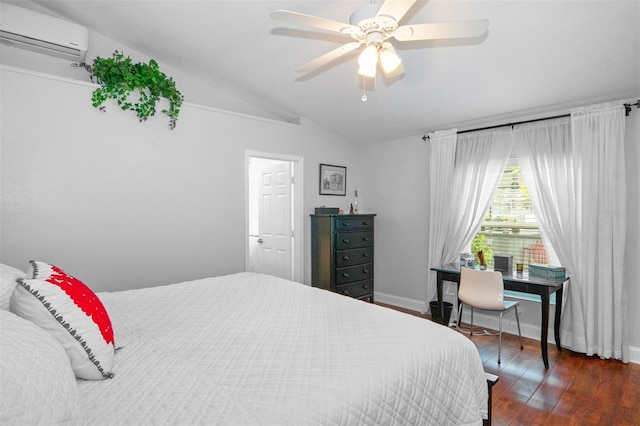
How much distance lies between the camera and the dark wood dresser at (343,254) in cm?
412

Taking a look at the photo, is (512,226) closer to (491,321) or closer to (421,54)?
(491,321)

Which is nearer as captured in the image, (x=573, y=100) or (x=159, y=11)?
(x=159, y=11)

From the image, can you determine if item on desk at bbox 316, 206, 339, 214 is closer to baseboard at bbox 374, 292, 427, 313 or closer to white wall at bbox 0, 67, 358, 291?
white wall at bbox 0, 67, 358, 291

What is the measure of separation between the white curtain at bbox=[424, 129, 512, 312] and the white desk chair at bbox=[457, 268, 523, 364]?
2.61 feet

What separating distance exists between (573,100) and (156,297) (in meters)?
3.73

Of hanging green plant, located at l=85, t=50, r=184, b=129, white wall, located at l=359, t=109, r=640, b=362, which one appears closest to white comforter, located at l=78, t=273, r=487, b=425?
hanging green plant, located at l=85, t=50, r=184, b=129

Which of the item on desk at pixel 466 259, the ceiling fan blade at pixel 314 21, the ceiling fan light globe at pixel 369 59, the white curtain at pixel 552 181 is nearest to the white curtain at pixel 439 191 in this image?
the item on desk at pixel 466 259

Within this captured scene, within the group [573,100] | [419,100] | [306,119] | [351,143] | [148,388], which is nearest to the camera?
[148,388]

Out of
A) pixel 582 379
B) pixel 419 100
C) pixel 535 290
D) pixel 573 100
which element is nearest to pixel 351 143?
pixel 419 100

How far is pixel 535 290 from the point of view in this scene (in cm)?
296

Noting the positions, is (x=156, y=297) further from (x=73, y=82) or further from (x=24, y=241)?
(x=73, y=82)

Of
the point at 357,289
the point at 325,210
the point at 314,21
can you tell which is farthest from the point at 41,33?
the point at 357,289

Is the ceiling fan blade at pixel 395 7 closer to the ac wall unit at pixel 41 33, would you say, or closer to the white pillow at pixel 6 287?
the white pillow at pixel 6 287

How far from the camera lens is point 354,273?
14.2 ft
